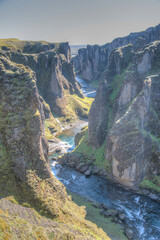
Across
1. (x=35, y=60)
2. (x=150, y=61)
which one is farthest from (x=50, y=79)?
(x=150, y=61)

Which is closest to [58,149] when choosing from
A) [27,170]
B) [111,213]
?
[111,213]

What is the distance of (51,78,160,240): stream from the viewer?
39531mm

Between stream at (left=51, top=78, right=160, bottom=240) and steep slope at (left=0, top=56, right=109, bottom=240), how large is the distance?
1112 centimetres

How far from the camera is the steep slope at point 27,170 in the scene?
2811 cm

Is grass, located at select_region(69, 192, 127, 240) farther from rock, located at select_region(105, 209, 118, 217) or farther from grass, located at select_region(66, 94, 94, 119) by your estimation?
grass, located at select_region(66, 94, 94, 119)

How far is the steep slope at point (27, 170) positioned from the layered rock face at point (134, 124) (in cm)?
2192

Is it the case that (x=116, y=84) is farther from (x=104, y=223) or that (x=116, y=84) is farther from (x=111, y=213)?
(x=104, y=223)

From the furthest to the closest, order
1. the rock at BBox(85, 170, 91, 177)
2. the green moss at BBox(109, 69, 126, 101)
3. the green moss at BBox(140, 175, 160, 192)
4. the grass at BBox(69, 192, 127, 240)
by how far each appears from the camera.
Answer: the green moss at BBox(109, 69, 126, 101) < the rock at BBox(85, 170, 91, 177) < the green moss at BBox(140, 175, 160, 192) < the grass at BBox(69, 192, 127, 240)

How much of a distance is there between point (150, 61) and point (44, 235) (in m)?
59.5

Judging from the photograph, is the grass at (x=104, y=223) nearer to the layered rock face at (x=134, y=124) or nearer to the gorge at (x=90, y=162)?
the gorge at (x=90, y=162)

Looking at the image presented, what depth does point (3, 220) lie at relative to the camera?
21.7 m

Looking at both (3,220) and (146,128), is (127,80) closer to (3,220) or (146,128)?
(146,128)

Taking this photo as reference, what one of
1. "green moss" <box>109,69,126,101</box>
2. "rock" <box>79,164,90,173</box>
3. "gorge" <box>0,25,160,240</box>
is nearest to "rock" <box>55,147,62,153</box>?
"gorge" <box>0,25,160,240</box>

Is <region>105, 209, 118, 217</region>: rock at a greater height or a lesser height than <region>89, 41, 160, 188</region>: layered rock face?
lesser
